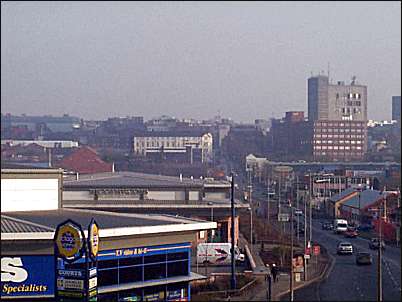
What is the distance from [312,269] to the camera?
28.0ft

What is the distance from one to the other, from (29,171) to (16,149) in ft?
73.5

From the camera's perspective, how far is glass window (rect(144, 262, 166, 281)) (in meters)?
6.35

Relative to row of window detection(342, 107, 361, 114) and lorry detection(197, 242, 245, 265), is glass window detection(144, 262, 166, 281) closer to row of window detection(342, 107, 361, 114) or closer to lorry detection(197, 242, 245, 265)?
lorry detection(197, 242, 245, 265)

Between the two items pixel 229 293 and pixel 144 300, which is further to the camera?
pixel 229 293

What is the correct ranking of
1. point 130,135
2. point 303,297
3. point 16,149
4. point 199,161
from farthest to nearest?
point 130,135
point 16,149
point 199,161
point 303,297

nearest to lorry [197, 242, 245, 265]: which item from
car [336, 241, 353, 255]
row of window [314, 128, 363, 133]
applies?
car [336, 241, 353, 255]

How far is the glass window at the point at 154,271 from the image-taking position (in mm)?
6352

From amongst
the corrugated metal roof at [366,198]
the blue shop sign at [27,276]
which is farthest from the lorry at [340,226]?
the blue shop sign at [27,276]

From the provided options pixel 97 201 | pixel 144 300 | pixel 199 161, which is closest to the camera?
pixel 144 300

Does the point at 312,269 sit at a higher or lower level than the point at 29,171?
lower

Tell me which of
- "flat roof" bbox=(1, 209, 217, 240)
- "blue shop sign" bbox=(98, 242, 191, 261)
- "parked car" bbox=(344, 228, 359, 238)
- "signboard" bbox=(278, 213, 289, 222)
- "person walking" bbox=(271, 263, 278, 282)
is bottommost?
Answer: "parked car" bbox=(344, 228, 359, 238)

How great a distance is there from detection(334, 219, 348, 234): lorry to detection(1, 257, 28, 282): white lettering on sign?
743 centimetres

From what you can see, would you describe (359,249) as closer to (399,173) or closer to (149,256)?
(149,256)

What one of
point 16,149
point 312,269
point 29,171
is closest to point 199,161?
point 16,149
